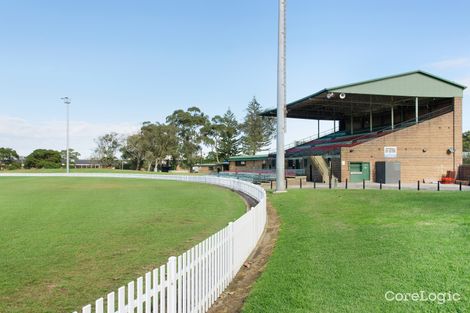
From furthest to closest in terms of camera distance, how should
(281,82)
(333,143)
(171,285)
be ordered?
(333,143)
(281,82)
(171,285)

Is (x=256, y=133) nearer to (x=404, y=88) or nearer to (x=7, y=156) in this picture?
(x=404, y=88)

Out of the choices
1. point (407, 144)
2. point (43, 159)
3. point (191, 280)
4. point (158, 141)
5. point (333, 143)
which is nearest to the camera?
point (191, 280)

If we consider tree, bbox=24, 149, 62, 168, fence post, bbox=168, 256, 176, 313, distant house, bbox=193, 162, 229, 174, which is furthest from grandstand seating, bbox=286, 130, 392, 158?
tree, bbox=24, 149, 62, 168

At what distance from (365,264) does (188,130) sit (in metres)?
96.6

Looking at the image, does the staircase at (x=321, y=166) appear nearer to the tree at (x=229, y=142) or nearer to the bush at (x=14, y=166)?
the tree at (x=229, y=142)

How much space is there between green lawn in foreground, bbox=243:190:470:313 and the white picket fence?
60 cm

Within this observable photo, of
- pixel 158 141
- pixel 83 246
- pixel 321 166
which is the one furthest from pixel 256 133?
pixel 83 246

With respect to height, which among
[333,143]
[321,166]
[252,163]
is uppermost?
[333,143]

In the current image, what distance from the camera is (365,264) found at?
6.50 meters

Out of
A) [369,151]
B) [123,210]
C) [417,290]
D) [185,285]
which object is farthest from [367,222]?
[369,151]

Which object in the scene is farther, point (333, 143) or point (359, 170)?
point (333, 143)

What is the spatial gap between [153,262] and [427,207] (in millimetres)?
10196

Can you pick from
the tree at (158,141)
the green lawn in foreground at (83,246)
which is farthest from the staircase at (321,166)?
the tree at (158,141)

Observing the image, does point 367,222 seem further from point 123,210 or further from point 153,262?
point 123,210
